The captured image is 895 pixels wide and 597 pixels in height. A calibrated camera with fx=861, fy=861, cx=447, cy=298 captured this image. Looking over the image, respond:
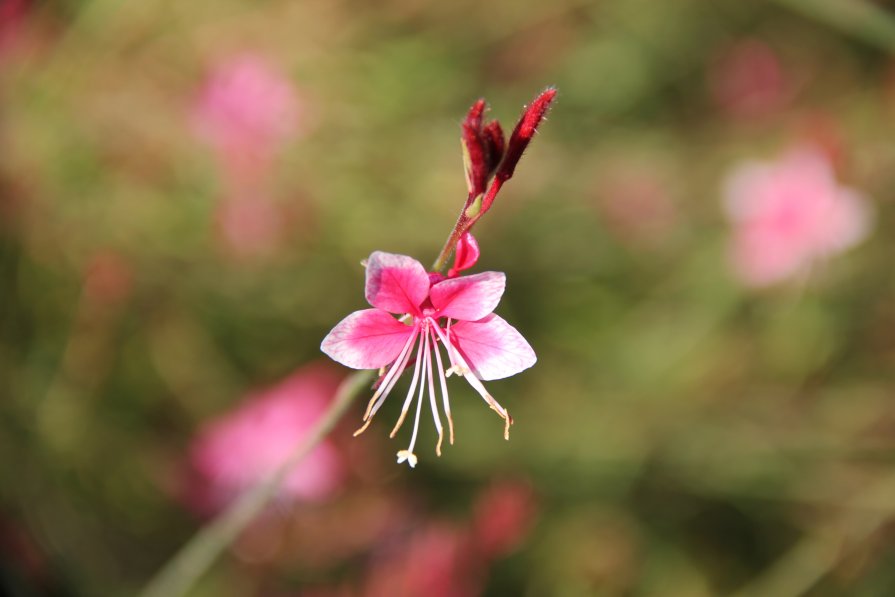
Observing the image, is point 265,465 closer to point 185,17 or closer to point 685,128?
point 185,17

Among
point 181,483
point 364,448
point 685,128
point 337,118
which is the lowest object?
point 181,483

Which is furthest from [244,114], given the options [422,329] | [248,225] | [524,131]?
[524,131]

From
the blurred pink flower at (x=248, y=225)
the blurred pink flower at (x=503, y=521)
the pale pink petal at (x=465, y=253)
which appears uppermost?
the pale pink petal at (x=465, y=253)

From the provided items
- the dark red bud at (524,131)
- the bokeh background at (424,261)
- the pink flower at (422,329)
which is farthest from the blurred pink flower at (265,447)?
the dark red bud at (524,131)

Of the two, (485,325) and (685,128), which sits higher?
(685,128)

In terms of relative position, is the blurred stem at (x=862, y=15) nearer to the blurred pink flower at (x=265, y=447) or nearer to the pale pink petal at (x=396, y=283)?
the pale pink petal at (x=396, y=283)

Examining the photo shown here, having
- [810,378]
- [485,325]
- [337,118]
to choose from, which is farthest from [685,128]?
[485,325]

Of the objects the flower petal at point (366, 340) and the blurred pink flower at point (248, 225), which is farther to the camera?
the blurred pink flower at point (248, 225)

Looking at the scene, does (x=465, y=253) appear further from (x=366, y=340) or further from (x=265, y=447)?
(x=265, y=447)
